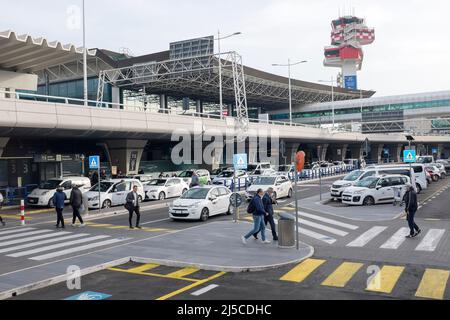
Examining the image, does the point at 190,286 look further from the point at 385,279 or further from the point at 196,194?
the point at 196,194

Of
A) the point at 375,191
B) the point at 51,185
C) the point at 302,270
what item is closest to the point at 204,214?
the point at 302,270

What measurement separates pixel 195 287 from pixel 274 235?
5.32m

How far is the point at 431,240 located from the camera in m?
14.7

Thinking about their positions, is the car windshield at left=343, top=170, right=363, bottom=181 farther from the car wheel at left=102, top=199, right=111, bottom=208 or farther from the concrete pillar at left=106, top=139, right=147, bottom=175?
the concrete pillar at left=106, top=139, right=147, bottom=175

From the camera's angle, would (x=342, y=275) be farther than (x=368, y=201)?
No

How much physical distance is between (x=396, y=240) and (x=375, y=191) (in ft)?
32.2

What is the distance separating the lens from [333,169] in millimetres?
54312

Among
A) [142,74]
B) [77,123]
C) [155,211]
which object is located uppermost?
[142,74]

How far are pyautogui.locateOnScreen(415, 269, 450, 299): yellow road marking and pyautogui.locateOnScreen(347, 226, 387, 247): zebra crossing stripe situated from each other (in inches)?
144

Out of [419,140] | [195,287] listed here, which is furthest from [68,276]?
[419,140]

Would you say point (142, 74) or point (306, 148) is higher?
point (142, 74)

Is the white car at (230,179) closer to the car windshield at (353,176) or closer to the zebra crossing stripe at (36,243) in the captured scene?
the car windshield at (353,176)

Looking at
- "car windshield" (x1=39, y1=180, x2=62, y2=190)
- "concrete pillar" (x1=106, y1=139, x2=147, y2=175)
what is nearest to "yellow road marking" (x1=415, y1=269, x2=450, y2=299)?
"car windshield" (x1=39, y1=180, x2=62, y2=190)
